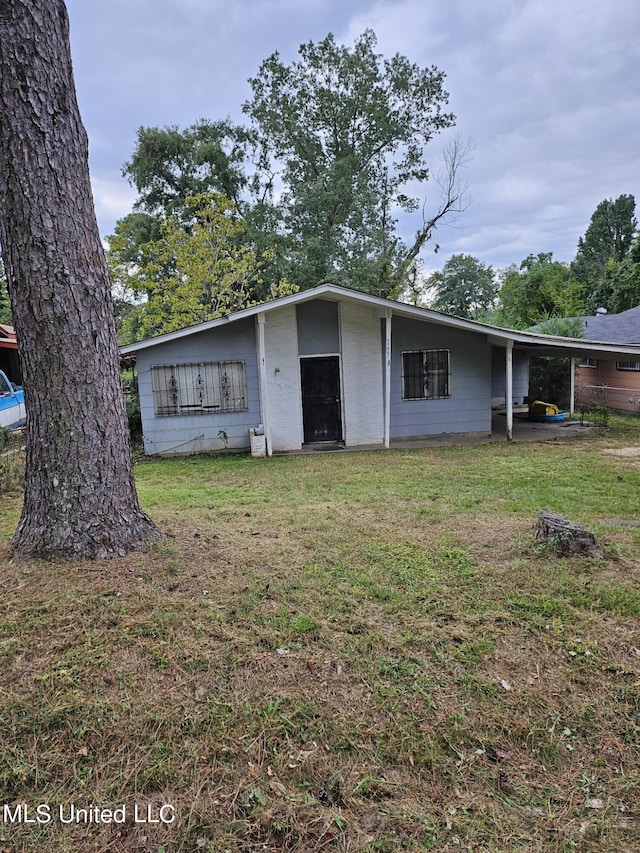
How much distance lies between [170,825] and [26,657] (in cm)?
121

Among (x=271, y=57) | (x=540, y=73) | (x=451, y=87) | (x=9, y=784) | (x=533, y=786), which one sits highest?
(x=271, y=57)

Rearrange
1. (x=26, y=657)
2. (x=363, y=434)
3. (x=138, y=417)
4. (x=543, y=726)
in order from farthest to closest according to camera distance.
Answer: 1. (x=138, y=417)
2. (x=363, y=434)
3. (x=26, y=657)
4. (x=543, y=726)

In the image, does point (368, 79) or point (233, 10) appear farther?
point (368, 79)

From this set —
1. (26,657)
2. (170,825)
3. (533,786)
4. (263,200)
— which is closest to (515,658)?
(533,786)

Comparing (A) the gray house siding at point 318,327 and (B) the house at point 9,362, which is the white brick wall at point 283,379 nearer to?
(A) the gray house siding at point 318,327

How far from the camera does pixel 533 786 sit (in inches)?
67.9

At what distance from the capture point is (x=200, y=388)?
9.70 m

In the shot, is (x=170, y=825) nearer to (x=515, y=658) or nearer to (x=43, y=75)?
(x=515, y=658)

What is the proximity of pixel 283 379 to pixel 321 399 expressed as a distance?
0.98 meters

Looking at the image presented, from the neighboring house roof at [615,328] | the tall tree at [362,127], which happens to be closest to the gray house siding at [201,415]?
the neighboring house roof at [615,328]

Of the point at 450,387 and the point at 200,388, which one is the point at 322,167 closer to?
the point at 450,387

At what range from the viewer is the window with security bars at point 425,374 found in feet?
33.4

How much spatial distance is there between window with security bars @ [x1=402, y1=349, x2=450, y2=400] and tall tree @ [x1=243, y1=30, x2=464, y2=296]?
1110 centimetres

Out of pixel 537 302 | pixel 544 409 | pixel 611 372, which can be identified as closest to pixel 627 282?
pixel 537 302
